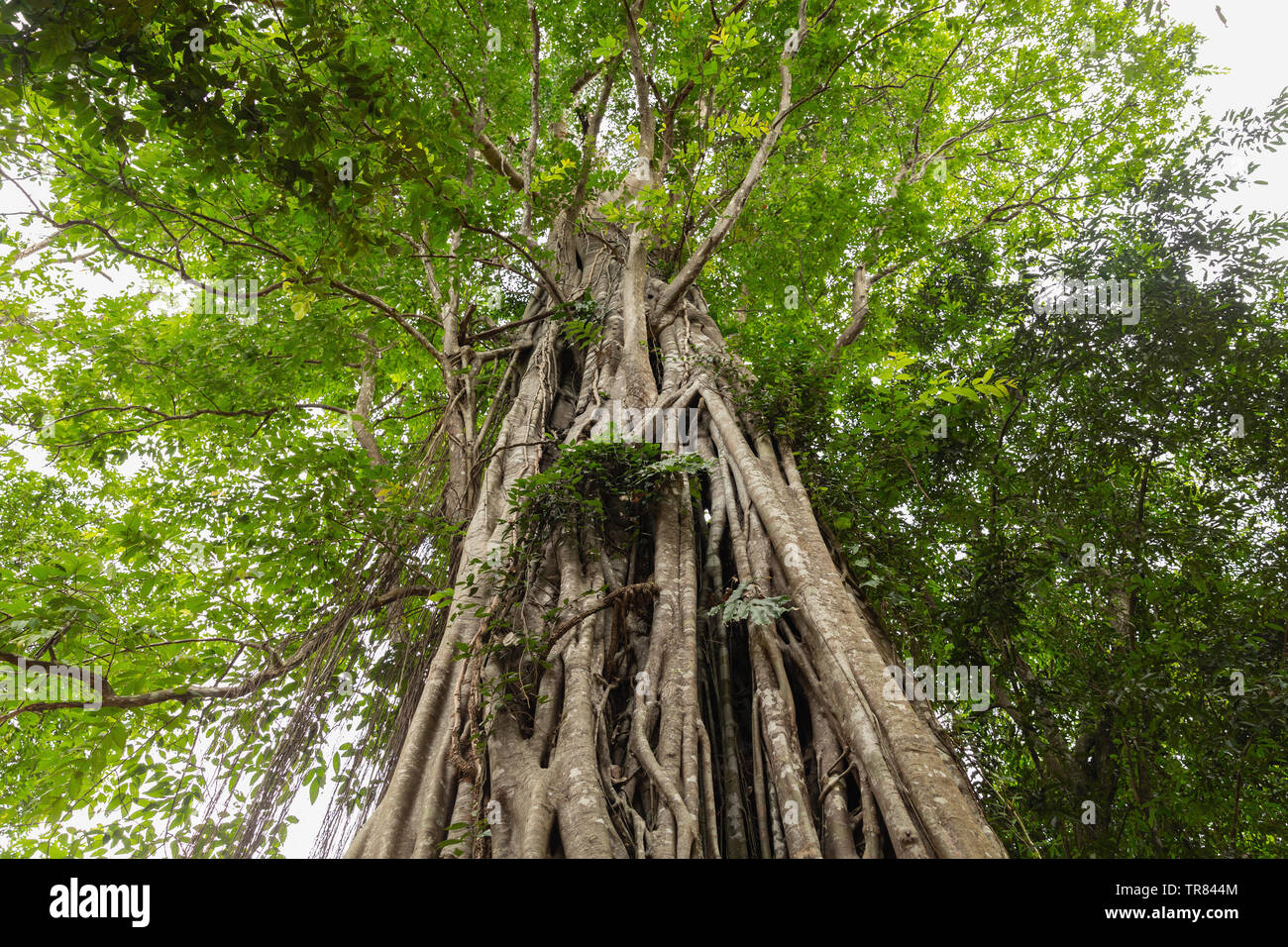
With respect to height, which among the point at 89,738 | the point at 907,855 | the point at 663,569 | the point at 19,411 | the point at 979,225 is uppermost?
the point at 979,225

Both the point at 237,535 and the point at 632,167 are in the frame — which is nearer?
the point at 237,535

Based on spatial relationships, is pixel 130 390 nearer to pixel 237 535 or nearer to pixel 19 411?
pixel 19 411

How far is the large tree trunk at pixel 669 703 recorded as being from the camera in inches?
84.3

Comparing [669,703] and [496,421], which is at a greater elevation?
[496,421]

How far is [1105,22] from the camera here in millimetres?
7375

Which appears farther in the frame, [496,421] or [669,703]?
[496,421]

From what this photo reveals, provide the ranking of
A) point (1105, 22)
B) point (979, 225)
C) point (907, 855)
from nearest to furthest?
point (907, 855) → point (979, 225) → point (1105, 22)

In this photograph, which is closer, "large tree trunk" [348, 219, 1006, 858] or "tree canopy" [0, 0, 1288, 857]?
"large tree trunk" [348, 219, 1006, 858]

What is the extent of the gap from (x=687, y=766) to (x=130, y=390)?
5.33m

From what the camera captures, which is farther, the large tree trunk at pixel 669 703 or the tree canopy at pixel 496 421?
the tree canopy at pixel 496 421

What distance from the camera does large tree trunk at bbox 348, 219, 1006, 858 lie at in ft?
7.02

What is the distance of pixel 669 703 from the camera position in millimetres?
2600
